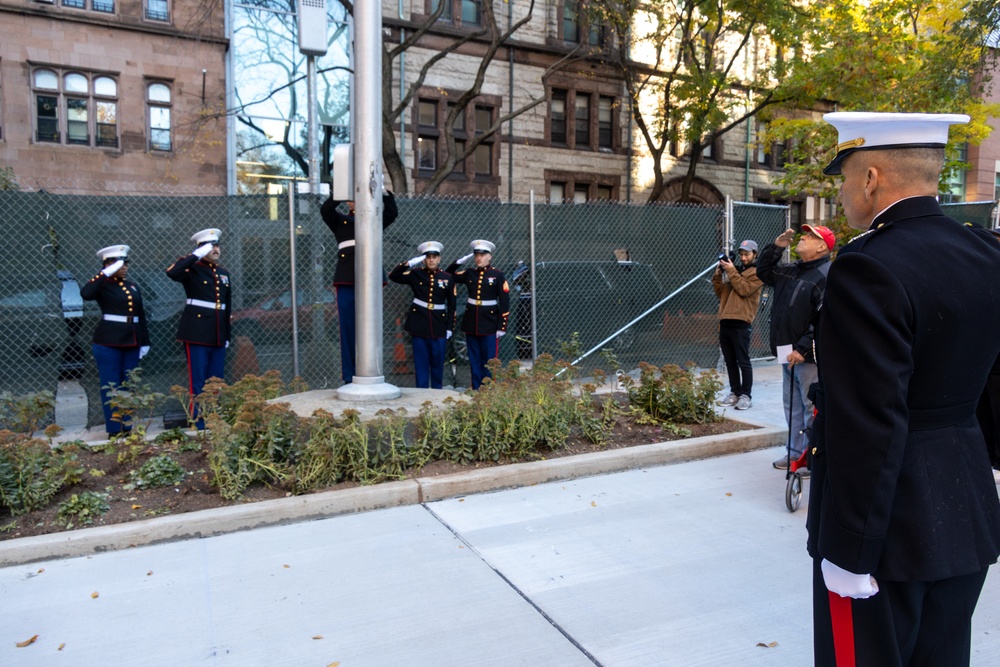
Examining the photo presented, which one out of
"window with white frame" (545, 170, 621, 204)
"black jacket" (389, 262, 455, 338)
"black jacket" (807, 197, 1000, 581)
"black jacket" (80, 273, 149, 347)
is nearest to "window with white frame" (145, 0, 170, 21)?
"window with white frame" (545, 170, 621, 204)

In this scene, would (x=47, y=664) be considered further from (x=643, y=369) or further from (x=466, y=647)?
(x=643, y=369)

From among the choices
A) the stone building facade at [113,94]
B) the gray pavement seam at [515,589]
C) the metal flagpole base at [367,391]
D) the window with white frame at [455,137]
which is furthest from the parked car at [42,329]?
the window with white frame at [455,137]

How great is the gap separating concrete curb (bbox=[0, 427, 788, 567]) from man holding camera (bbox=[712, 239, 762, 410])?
6.47 feet

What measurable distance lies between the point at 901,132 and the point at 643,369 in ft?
18.3

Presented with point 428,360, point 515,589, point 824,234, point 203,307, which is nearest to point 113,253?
point 203,307

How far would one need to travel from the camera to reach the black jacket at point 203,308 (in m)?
7.64

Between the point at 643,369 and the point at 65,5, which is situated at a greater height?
the point at 65,5

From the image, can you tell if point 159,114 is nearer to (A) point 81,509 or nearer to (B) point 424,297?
(B) point 424,297

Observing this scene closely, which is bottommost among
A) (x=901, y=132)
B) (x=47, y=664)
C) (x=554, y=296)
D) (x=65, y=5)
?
(x=47, y=664)

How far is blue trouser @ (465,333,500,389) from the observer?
362 inches

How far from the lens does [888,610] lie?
2.07 m

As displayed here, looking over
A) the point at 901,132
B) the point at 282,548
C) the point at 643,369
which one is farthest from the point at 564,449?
the point at 901,132

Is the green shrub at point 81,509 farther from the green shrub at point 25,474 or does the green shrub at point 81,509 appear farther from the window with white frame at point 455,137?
the window with white frame at point 455,137

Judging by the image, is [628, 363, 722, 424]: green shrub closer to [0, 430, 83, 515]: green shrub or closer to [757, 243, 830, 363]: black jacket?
[757, 243, 830, 363]: black jacket
